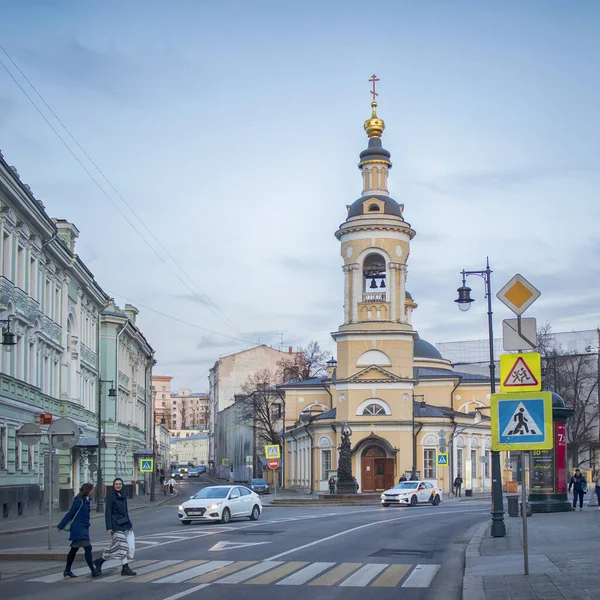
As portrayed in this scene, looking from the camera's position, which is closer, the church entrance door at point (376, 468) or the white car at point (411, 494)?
the white car at point (411, 494)

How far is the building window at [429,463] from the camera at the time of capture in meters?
71.5

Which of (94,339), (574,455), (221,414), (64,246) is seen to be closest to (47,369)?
(64,246)

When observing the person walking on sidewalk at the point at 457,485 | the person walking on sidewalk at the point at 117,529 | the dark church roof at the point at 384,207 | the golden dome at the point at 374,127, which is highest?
the golden dome at the point at 374,127

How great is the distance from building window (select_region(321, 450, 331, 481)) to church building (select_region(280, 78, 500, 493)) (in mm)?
75

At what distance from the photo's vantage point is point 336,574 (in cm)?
1641

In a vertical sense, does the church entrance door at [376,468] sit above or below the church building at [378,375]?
below

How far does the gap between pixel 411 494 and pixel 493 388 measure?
2509 centimetres

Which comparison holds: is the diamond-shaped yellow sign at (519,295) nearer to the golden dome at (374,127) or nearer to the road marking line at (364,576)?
the road marking line at (364,576)

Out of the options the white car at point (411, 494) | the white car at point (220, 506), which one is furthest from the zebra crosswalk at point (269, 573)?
the white car at point (411, 494)

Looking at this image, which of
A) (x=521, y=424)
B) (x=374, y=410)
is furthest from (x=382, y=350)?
(x=521, y=424)

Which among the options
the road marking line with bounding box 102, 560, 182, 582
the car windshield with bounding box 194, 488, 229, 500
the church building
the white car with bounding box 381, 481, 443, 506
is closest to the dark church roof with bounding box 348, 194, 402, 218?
the church building

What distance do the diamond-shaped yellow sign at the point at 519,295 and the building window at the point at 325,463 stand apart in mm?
61633

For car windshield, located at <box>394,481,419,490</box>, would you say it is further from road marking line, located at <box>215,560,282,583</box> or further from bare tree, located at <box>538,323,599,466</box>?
road marking line, located at <box>215,560,282,583</box>

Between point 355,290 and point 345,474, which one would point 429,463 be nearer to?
point 345,474
